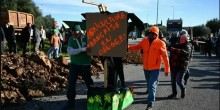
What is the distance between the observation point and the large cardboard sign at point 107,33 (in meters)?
6.89

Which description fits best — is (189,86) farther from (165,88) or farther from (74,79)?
(74,79)

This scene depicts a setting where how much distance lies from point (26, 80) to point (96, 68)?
4368mm

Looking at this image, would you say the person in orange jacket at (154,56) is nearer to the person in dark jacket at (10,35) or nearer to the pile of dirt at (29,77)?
the pile of dirt at (29,77)

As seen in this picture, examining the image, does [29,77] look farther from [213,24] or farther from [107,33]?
[213,24]

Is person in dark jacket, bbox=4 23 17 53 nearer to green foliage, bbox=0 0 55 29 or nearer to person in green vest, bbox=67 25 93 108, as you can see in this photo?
person in green vest, bbox=67 25 93 108

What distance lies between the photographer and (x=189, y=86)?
1114 cm

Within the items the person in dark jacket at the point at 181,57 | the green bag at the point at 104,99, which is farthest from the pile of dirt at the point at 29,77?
the person in dark jacket at the point at 181,57

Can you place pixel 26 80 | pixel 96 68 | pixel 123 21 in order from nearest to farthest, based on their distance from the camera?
pixel 123 21 → pixel 26 80 → pixel 96 68

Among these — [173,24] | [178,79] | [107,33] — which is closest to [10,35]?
[178,79]

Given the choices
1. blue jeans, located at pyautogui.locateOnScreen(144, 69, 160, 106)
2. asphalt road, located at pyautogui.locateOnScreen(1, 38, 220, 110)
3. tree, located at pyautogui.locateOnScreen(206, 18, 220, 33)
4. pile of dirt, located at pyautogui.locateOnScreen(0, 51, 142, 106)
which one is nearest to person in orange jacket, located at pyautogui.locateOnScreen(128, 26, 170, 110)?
blue jeans, located at pyautogui.locateOnScreen(144, 69, 160, 106)

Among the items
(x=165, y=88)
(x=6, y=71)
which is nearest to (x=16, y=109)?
(x=6, y=71)

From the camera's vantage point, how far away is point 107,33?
7.04m

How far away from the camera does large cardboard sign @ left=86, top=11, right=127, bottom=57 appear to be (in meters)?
6.89

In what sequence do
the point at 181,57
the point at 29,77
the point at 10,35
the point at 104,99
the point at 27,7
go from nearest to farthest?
the point at 104,99 → the point at 181,57 → the point at 29,77 → the point at 10,35 → the point at 27,7
